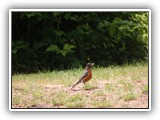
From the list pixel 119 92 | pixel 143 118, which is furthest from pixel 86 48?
Result: pixel 143 118

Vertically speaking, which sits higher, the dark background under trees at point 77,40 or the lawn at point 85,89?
the dark background under trees at point 77,40

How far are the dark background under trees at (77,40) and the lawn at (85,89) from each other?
0.11 m

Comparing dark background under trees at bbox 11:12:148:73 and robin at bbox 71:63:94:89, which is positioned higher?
dark background under trees at bbox 11:12:148:73

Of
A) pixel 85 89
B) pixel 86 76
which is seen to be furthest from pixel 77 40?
pixel 85 89

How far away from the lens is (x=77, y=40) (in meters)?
6.58

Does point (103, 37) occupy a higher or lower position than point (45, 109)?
higher

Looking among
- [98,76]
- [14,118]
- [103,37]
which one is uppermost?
[103,37]

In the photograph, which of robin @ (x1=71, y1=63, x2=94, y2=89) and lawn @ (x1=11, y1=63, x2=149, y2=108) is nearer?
lawn @ (x1=11, y1=63, x2=149, y2=108)

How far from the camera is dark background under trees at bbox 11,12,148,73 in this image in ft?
21.2

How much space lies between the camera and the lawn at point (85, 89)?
6.30 metres

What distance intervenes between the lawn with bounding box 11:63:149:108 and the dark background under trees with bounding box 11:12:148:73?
0.36 ft

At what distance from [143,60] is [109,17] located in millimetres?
638
